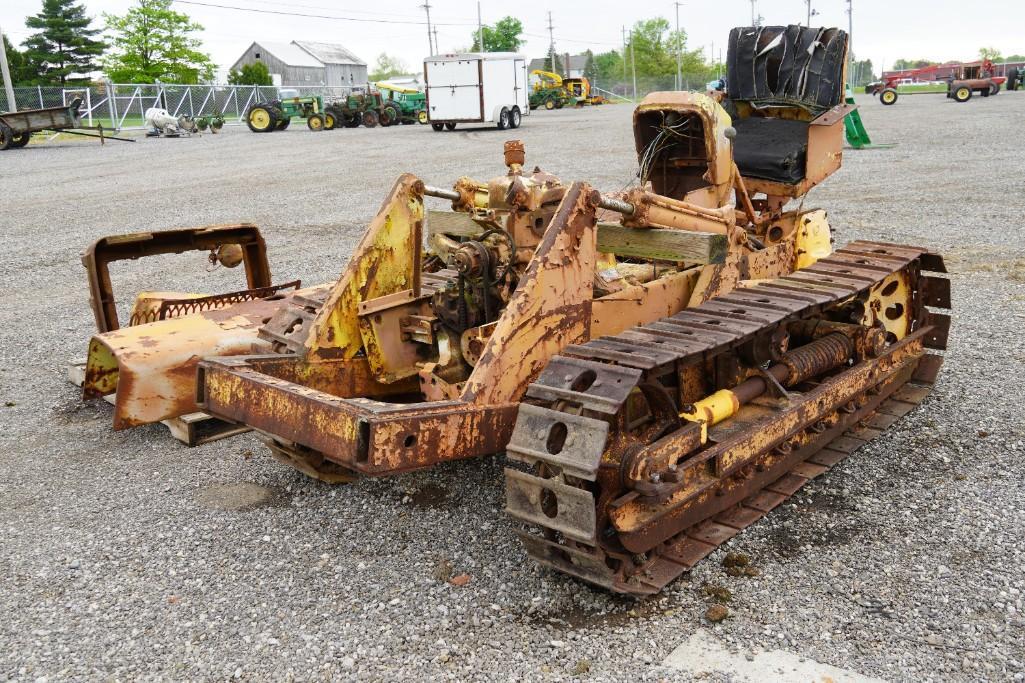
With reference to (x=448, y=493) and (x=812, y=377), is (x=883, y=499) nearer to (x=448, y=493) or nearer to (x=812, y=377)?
(x=812, y=377)

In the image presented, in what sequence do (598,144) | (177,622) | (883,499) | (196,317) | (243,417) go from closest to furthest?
(177,622), (243,417), (883,499), (196,317), (598,144)

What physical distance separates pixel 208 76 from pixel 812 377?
6718 centimetres

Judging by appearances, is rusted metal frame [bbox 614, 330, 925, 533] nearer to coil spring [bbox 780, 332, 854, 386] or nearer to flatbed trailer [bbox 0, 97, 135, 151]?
coil spring [bbox 780, 332, 854, 386]

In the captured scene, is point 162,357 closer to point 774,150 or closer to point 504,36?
point 774,150

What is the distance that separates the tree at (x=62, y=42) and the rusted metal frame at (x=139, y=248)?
64415 millimetres

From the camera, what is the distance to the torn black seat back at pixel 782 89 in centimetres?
684

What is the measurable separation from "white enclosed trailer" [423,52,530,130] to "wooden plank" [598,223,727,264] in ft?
87.7

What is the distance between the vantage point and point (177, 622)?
12.9 feet

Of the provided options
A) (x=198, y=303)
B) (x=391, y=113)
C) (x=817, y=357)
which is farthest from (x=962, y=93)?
(x=198, y=303)

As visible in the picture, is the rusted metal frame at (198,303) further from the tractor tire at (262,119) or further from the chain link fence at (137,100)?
the chain link fence at (137,100)

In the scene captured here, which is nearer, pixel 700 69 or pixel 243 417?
pixel 243 417

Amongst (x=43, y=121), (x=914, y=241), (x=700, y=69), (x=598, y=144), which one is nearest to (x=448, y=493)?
(x=914, y=241)

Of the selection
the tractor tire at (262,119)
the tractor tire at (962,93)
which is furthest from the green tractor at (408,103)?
the tractor tire at (962,93)

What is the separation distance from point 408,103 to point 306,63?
4221cm
